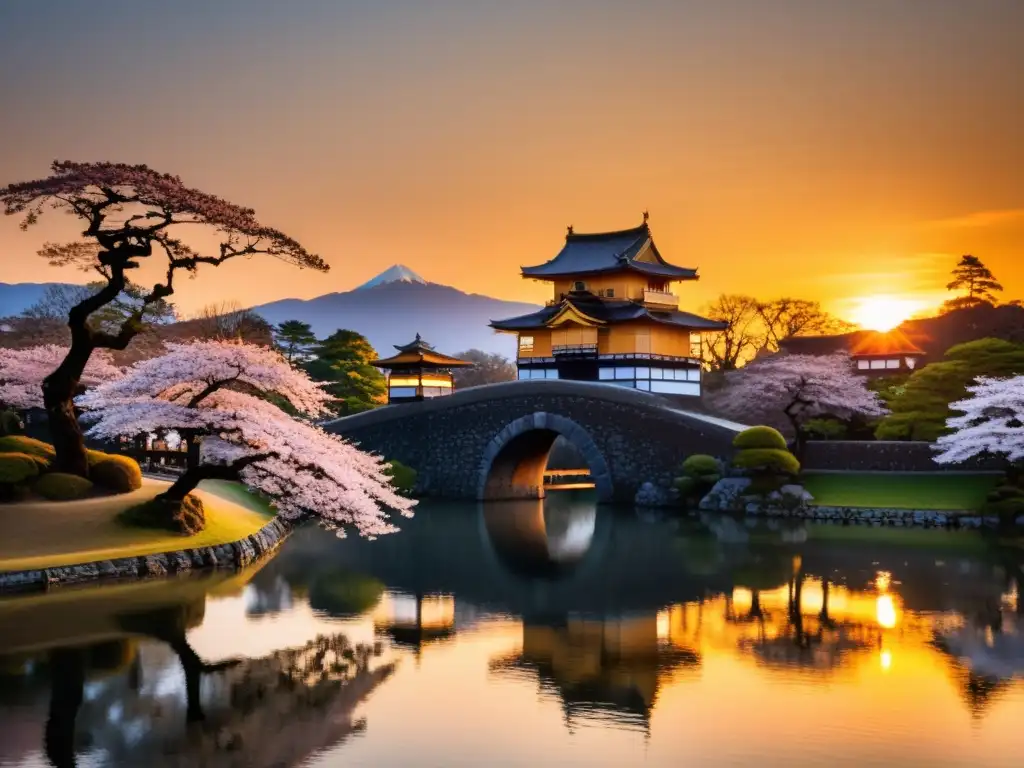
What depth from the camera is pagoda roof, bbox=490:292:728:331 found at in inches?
1788

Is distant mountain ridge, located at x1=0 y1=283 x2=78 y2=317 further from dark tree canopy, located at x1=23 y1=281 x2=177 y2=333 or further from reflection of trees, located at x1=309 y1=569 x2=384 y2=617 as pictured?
reflection of trees, located at x1=309 y1=569 x2=384 y2=617

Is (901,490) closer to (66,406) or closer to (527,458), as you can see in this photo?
(527,458)

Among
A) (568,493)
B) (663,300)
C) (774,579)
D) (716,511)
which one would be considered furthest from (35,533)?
(663,300)

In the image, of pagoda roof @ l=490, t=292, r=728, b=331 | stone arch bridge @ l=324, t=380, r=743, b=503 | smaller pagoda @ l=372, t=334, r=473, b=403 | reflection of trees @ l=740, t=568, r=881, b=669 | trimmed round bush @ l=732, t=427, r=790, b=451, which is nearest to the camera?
reflection of trees @ l=740, t=568, r=881, b=669

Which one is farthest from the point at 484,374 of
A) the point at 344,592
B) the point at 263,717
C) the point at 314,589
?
the point at 263,717

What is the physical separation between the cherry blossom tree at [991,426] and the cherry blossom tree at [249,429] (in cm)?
1772

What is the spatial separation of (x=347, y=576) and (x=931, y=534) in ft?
51.2

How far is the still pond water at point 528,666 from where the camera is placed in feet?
35.3

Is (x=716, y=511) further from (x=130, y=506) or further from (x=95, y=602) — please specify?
(x=95, y=602)

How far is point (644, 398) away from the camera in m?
38.0

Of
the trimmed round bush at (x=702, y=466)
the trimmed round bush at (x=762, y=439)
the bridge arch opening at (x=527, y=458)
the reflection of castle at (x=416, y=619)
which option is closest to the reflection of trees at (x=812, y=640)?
the reflection of castle at (x=416, y=619)

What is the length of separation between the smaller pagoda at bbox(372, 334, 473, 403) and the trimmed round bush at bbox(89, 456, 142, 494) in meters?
23.1

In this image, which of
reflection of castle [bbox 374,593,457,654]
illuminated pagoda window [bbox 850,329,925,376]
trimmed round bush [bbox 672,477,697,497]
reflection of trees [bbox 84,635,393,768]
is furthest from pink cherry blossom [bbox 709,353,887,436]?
reflection of trees [bbox 84,635,393,768]

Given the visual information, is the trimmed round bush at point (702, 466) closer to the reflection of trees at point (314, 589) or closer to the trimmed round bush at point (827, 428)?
the trimmed round bush at point (827, 428)
